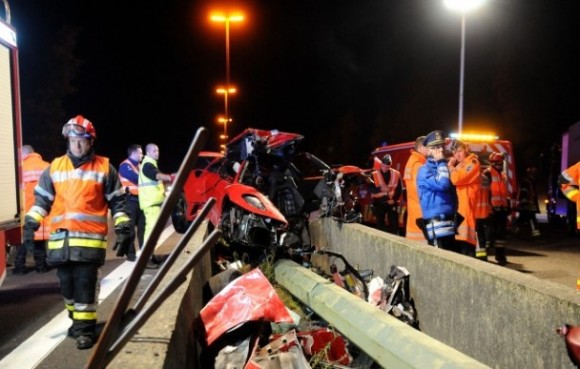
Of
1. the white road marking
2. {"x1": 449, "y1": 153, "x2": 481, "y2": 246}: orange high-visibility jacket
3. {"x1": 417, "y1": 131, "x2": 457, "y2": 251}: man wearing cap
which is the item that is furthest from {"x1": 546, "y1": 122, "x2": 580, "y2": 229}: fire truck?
the white road marking

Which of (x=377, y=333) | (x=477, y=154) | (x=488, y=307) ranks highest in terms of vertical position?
(x=477, y=154)

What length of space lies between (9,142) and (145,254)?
3846 millimetres

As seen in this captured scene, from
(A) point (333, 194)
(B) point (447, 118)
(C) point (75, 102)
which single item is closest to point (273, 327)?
(A) point (333, 194)

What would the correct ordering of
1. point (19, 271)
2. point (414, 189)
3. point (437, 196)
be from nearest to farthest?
point (437, 196) → point (414, 189) → point (19, 271)

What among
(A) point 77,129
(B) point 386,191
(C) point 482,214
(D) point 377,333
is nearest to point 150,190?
(A) point 77,129

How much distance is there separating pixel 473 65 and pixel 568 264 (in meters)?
21.9

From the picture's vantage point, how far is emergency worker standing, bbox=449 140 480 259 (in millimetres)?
6055

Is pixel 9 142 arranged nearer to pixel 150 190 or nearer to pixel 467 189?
pixel 150 190

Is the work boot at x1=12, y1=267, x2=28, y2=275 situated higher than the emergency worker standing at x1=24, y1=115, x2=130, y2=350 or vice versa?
the emergency worker standing at x1=24, y1=115, x2=130, y2=350

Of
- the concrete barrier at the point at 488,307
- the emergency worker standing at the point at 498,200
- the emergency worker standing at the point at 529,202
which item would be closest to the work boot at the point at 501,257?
the emergency worker standing at the point at 498,200

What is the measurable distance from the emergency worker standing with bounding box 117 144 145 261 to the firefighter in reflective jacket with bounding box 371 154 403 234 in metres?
4.38

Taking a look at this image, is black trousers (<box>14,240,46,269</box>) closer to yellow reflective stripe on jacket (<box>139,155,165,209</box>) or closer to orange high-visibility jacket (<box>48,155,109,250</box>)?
yellow reflective stripe on jacket (<box>139,155,165,209</box>)

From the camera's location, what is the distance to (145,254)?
1.72 meters

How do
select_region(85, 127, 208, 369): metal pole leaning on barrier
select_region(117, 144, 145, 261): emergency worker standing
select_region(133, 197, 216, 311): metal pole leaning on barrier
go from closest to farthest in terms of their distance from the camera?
select_region(85, 127, 208, 369): metal pole leaning on barrier, select_region(133, 197, 216, 311): metal pole leaning on barrier, select_region(117, 144, 145, 261): emergency worker standing
